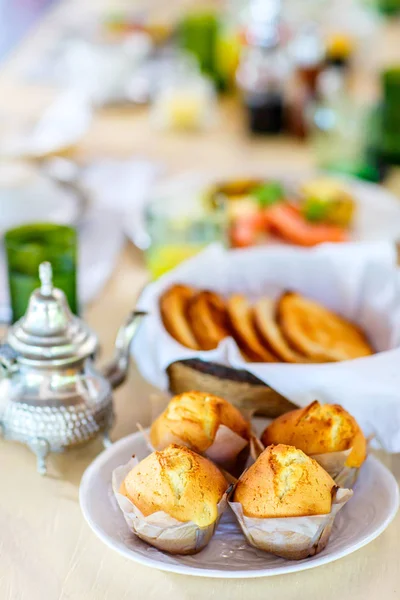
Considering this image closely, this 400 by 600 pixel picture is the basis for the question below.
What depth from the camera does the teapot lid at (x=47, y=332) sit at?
786 mm

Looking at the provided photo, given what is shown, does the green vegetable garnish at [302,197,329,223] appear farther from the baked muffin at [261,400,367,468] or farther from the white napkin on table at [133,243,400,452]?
the baked muffin at [261,400,367,468]

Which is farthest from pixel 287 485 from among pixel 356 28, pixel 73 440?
pixel 356 28

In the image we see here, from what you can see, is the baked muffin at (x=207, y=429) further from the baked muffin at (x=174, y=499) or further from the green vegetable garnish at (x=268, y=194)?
the green vegetable garnish at (x=268, y=194)

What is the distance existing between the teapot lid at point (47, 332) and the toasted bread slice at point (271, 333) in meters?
0.21

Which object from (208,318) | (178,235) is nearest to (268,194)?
(178,235)

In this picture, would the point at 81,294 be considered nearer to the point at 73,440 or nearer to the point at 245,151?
the point at 73,440

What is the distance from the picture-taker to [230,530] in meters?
0.70

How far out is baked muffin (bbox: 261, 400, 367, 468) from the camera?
708 millimetres

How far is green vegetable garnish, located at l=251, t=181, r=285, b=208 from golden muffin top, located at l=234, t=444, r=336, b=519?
758 millimetres

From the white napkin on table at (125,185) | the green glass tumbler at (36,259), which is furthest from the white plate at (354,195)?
the green glass tumbler at (36,259)

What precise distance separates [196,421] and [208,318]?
227mm

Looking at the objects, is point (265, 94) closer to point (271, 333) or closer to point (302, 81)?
point (302, 81)

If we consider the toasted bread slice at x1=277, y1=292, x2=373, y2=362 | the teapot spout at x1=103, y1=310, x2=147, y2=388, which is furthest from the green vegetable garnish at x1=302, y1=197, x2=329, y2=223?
the teapot spout at x1=103, y1=310, x2=147, y2=388

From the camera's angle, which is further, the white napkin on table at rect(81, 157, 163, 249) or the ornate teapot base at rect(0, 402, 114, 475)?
the white napkin on table at rect(81, 157, 163, 249)
